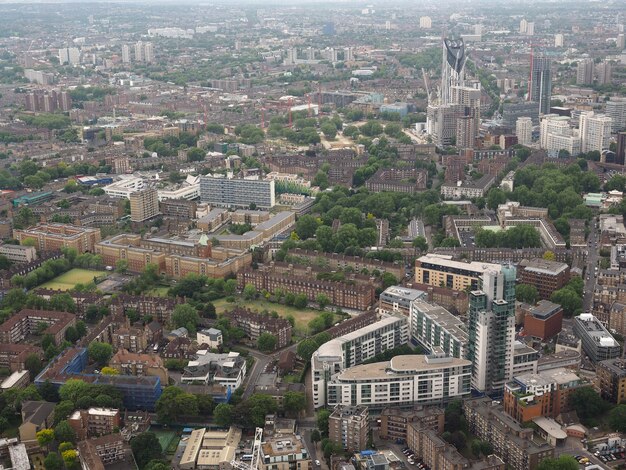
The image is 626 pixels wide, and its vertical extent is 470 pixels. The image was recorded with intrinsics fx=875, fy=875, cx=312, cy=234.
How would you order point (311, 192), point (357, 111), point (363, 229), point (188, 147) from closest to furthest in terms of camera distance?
point (363, 229)
point (311, 192)
point (188, 147)
point (357, 111)

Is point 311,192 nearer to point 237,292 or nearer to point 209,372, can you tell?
point 237,292

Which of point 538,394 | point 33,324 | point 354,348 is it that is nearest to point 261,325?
point 354,348

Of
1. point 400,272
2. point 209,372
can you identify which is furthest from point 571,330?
point 209,372

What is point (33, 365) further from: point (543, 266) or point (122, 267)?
point (543, 266)

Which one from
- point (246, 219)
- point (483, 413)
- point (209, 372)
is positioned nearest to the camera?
point (483, 413)

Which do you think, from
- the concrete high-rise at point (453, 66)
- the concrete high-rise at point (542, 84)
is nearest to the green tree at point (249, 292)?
the concrete high-rise at point (453, 66)

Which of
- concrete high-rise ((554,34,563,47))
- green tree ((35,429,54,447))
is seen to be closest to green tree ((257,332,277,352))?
green tree ((35,429,54,447))

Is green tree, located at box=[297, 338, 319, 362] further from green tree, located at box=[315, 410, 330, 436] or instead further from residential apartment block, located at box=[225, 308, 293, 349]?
green tree, located at box=[315, 410, 330, 436]
